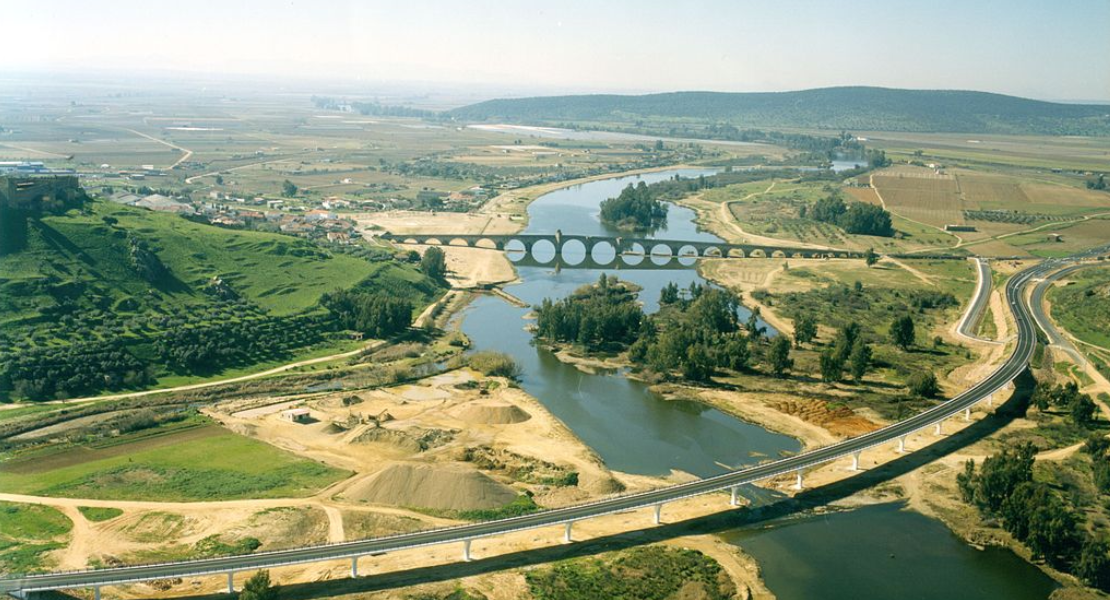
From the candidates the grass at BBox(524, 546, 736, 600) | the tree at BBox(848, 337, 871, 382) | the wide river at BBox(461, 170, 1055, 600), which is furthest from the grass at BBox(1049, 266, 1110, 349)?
the grass at BBox(524, 546, 736, 600)

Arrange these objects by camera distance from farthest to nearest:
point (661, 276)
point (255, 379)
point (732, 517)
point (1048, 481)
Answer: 1. point (661, 276)
2. point (255, 379)
3. point (1048, 481)
4. point (732, 517)

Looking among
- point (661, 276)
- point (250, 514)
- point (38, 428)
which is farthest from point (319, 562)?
point (661, 276)

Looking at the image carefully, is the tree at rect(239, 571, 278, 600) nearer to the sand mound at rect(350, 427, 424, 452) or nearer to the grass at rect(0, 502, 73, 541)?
the grass at rect(0, 502, 73, 541)

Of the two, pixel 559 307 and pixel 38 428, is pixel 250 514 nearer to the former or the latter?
pixel 38 428

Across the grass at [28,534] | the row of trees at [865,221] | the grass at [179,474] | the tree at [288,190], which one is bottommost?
the grass at [28,534]

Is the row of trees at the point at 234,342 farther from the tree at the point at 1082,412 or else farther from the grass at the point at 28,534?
the tree at the point at 1082,412

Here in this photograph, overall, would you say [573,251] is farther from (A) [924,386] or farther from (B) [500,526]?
(B) [500,526]

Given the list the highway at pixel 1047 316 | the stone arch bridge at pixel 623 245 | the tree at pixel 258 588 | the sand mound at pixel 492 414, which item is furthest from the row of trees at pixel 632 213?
the tree at pixel 258 588
